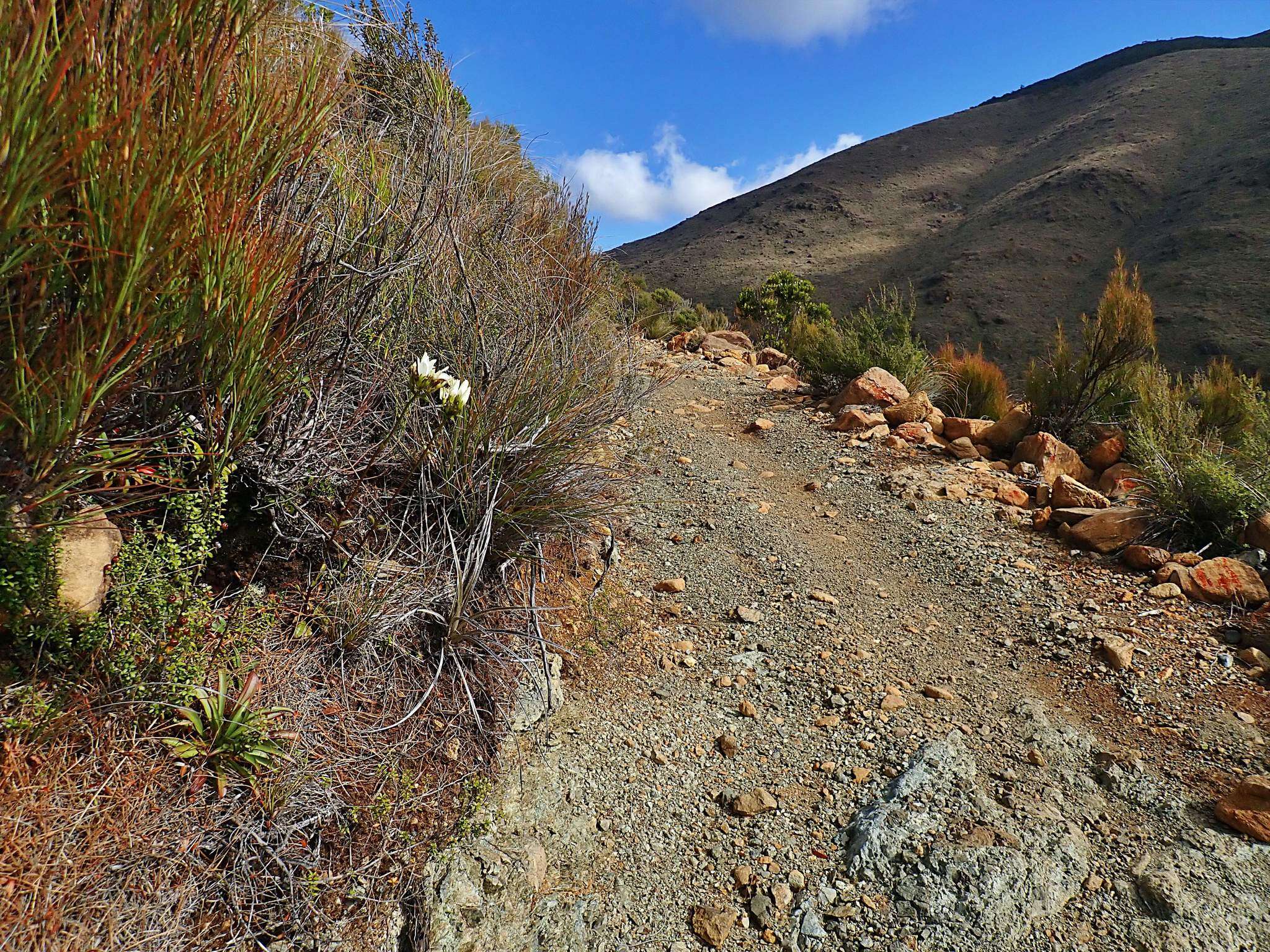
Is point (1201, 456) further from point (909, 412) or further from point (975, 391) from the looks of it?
point (975, 391)

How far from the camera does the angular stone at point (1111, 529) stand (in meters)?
4.07

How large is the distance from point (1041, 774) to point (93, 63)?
135 inches

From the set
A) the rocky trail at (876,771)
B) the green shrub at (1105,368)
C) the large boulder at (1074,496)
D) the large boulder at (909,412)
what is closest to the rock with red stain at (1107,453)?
the green shrub at (1105,368)

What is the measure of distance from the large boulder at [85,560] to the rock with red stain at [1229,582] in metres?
4.86

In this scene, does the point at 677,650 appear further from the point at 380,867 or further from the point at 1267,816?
the point at 1267,816

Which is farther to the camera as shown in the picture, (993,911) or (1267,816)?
(1267,816)

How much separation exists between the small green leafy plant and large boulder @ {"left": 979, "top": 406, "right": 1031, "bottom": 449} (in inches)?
248

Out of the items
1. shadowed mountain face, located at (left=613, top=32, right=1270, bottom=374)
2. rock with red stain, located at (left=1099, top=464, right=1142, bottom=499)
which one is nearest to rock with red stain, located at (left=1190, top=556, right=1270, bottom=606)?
rock with red stain, located at (left=1099, top=464, right=1142, bottom=499)

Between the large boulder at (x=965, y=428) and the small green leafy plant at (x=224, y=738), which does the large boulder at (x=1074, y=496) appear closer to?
the large boulder at (x=965, y=428)

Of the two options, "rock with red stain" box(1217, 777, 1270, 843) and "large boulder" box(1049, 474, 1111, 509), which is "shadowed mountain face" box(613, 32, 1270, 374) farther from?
"rock with red stain" box(1217, 777, 1270, 843)

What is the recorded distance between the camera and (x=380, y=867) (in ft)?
5.89

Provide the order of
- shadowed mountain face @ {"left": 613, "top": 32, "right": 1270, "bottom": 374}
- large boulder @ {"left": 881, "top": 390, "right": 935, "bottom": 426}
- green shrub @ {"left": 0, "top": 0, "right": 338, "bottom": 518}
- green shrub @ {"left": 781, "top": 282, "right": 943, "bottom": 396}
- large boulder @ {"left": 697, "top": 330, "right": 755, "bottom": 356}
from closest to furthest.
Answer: green shrub @ {"left": 0, "top": 0, "right": 338, "bottom": 518} → large boulder @ {"left": 881, "top": 390, "right": 935, "bottom": 426} → green shrub @ {"left": 781, "top": 282, "right": 943, "bottom": 396} → large boulder @ {"left": 697, "top": 330, "right": 755, "bottom": 356} → shadowed mountain face @ {"left": 613, "top": 32, "right": 1270, "bottom": 374}

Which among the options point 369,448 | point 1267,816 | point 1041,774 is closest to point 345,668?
point 369,448

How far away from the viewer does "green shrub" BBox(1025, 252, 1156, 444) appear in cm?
608
